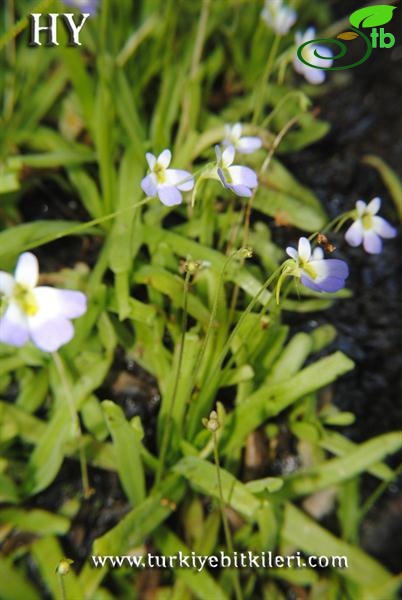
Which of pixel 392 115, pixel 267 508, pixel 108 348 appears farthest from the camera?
pixel 392 115

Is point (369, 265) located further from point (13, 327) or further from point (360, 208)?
point (13, 327)

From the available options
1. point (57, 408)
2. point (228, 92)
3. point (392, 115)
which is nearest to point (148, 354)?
point (57, 408)

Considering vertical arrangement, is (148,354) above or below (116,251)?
below

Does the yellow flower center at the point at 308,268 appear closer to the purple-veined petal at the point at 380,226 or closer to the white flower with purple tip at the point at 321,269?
the white flower with purple tip at the point at 321,269

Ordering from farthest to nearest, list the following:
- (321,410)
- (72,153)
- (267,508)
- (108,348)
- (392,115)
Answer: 1. (392,115)
2. (72,153)
3. (321,410)
4. (108,348)
5. (267,508)

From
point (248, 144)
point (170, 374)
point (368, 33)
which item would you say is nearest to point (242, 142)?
point (248, 144)

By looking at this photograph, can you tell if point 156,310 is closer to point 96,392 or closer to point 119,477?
point 96,392

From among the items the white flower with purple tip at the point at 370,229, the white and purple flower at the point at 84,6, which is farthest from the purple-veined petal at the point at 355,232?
the white and purple flower at the point at 84,6
